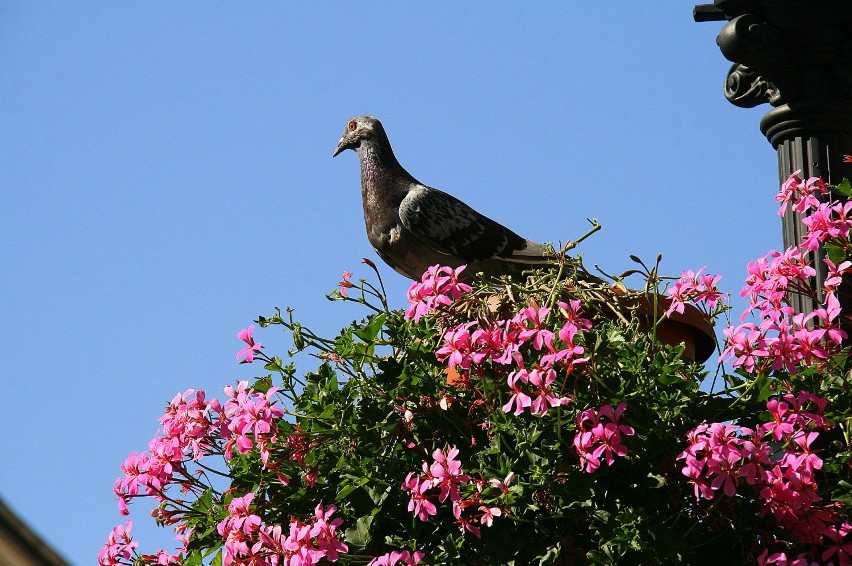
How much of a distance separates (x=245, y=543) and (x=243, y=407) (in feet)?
1.04

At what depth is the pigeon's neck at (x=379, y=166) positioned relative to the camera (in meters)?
4.27

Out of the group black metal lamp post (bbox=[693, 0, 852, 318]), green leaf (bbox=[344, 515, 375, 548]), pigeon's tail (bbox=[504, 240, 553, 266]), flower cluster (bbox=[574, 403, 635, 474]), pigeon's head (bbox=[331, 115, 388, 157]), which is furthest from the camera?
pigeon's head (bbox=[331, 115, 388, 157])

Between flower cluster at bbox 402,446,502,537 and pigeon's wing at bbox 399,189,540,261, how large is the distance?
2060 millimetres

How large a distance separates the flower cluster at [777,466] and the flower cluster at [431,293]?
2.15ft

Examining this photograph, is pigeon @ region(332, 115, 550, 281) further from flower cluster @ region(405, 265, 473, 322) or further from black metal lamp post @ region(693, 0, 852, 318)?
flower cluster @ region(405, 265, 473, 322)

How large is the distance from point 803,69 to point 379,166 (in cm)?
179

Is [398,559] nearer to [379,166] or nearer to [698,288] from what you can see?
[698,288]

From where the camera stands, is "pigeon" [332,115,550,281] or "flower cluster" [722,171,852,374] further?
"pigeon" [332,115,550,281]

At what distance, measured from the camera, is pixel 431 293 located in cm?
234

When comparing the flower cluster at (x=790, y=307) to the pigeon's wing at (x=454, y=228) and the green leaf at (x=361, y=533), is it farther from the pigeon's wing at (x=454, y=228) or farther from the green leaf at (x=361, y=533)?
the pigeon's wing at (x=454, y=228)

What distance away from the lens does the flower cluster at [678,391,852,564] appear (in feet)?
6.40

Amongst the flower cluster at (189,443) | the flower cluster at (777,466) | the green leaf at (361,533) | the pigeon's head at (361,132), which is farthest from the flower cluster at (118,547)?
the pigeon's head at (361,132)

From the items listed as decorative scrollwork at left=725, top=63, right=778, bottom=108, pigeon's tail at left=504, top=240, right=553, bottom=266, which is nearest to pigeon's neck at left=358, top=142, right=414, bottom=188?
pigeon's tail at left=504, top=240, right=553, bottom=266

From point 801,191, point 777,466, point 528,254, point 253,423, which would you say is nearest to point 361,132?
point 528,254
